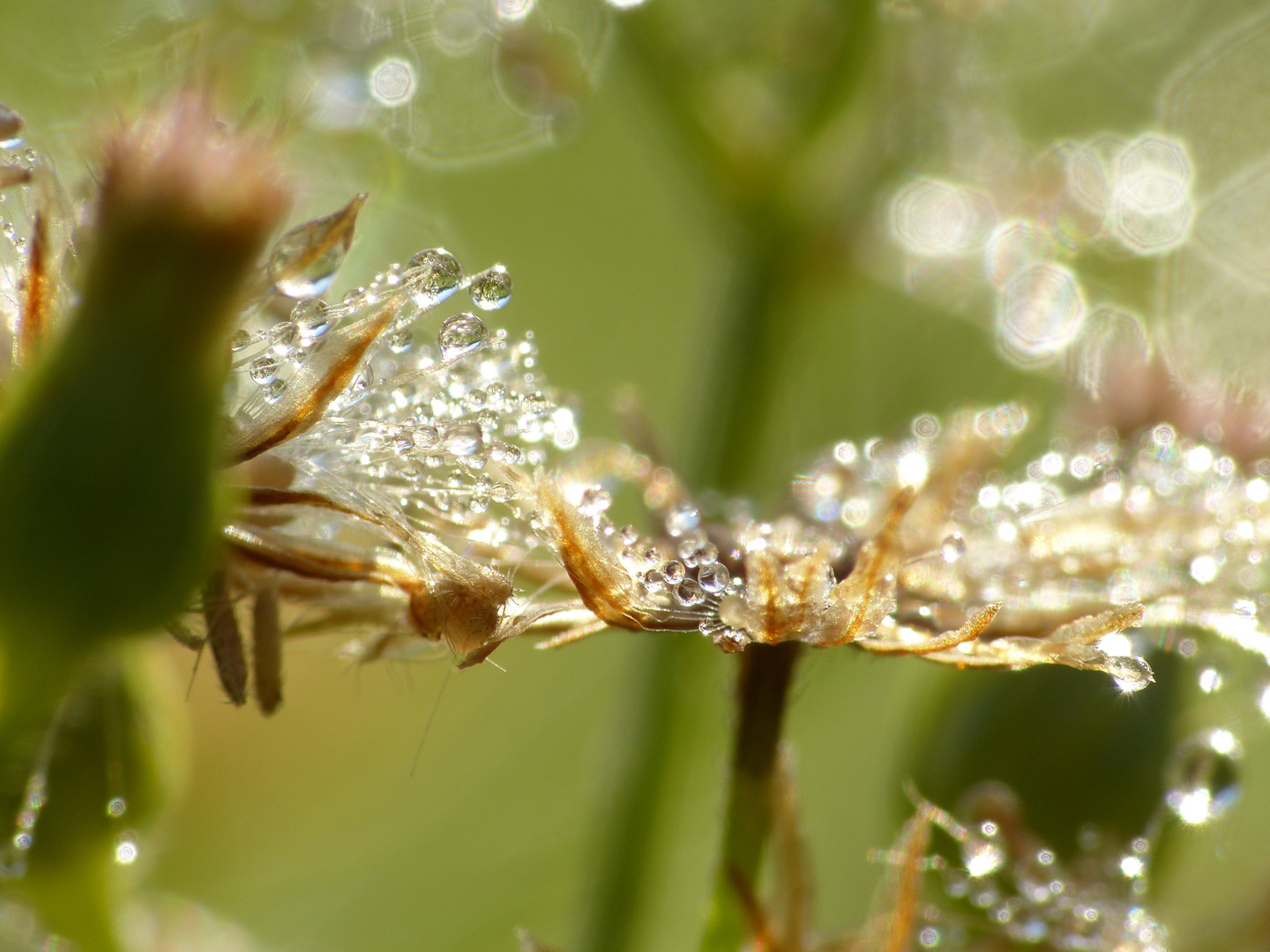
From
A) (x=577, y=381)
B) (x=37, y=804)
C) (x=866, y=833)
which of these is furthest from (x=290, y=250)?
(x=577, y=381)

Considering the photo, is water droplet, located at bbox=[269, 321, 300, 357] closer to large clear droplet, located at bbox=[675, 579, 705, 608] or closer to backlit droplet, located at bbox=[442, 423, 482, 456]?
backlit droplet, located at bbox=[442, 423, 482, 456]

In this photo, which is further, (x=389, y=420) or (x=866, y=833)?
(x=866, y=833)

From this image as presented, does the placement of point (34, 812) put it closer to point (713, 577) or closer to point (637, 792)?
point (713, 577)

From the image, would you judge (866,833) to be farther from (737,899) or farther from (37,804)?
(37,804)

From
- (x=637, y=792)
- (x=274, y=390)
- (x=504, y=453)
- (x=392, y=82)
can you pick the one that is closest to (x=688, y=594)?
(x=504, y=453)

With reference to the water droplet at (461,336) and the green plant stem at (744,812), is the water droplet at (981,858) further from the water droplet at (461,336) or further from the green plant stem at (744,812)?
the water droplet at (461,336)
